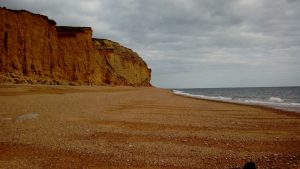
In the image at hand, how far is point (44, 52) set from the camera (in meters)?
42.5

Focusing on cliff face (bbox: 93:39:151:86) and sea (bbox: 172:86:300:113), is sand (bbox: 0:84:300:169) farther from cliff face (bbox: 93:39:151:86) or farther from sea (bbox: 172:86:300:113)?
cliff face (bbox: 93:39:151:86)

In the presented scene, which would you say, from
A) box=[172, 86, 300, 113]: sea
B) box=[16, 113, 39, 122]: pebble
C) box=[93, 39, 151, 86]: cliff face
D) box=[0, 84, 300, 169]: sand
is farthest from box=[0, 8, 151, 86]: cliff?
box=[0, 84, 300, 169]: sand

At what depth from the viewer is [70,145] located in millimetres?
8008

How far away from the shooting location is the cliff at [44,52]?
37.1 meters

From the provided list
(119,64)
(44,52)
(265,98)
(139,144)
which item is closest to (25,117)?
(139,144)

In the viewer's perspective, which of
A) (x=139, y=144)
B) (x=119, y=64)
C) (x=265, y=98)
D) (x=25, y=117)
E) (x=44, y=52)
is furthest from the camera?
(x=119, y=64)

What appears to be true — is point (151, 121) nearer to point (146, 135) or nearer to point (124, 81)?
point (146, 135)

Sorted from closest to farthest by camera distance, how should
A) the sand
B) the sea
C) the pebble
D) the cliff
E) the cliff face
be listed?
the sand < the pebble < the sea < the cliff < the cliff face

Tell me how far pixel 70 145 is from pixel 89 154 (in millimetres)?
1058

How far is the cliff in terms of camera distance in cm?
3709

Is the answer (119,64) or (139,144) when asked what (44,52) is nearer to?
(139,144)

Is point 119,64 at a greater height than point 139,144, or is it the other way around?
point 119,64

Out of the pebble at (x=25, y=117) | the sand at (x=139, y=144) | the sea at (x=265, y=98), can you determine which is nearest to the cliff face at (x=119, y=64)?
the sea at (x=265, y=98)

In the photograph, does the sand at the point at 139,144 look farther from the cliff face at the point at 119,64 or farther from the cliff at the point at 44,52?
the cliff face at the point at 119,64
